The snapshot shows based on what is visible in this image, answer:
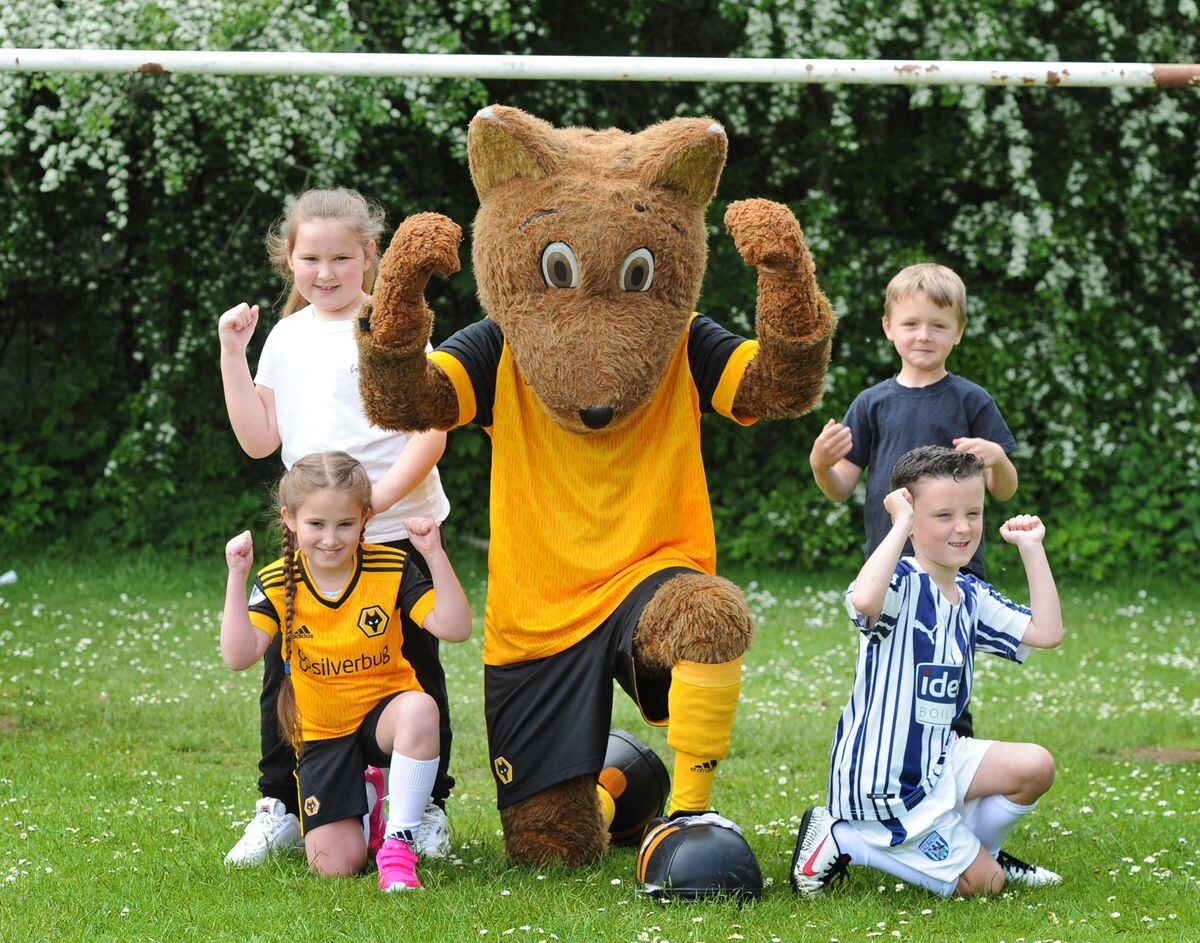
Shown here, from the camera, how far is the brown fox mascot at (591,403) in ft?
13.0

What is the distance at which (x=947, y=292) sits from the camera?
4715mm

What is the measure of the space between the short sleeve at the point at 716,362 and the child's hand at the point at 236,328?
49.6 inches

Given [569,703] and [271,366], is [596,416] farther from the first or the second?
[271,366]

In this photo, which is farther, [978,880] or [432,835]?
[432,835]

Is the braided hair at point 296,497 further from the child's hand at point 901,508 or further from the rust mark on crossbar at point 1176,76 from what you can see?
the rust mark on crossbar at point 1176,76

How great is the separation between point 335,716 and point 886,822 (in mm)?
1567

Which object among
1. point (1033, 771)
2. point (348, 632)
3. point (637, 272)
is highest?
point (637, 272)

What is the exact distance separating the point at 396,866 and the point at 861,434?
203 cm

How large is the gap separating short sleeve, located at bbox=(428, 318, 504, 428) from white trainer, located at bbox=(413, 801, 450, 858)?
116 cm

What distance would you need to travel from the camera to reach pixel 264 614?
4297 mm

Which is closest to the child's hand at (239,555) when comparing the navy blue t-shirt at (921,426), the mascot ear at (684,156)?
the mascot ear at (684,156)

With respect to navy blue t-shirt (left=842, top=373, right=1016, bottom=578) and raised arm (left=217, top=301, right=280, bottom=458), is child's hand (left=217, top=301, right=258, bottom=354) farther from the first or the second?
navy blue t-shirt (left=842, top=373, right=1016, bottom=578)

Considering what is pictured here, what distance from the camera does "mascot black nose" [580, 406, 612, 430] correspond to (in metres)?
3.95

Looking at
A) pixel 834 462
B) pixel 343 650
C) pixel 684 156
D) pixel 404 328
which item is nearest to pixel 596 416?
pixel 404 328
